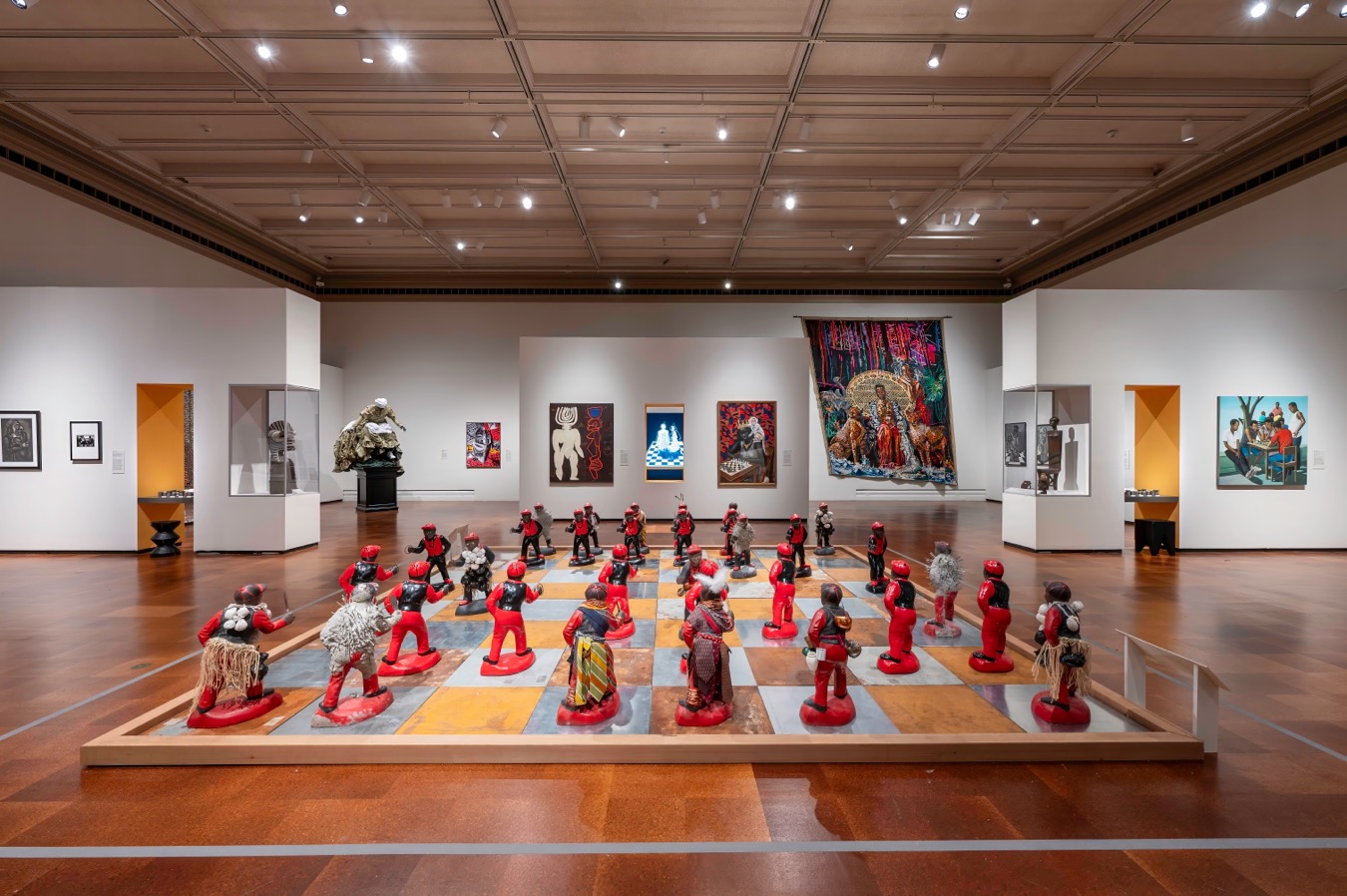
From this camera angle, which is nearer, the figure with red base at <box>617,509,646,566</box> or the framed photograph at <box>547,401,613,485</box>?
the figure with red base at <box>617,509,646,566</box>

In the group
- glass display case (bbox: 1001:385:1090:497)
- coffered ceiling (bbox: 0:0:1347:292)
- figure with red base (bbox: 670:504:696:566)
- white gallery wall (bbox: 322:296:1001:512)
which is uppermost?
coffered ceiling (bbox: 0:0:1347:292)

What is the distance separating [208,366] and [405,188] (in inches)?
210

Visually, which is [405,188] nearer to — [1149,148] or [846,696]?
[846,696]

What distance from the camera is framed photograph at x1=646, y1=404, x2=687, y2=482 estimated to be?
14188 mm

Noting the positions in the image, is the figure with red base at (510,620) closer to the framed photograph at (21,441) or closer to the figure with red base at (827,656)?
the figure with red base at (827,656)

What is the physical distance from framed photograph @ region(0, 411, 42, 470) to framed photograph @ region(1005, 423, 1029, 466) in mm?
16229

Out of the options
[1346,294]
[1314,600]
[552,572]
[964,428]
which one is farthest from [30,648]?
[964,428]

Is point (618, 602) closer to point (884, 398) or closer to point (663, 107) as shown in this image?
point (663, 107)

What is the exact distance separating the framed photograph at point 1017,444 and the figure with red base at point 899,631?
750cm

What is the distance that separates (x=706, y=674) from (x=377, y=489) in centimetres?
1539

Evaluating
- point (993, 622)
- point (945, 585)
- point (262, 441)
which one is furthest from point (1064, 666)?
point (262, 441)

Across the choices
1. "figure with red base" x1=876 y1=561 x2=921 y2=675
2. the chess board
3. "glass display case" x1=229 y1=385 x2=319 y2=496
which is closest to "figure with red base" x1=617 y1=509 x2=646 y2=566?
the chess board

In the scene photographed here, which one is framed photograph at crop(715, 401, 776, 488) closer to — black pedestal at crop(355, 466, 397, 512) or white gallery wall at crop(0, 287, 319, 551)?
white gallery wall at crop(0, 287, 319, 551)

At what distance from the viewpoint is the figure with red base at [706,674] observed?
3.73 meters
